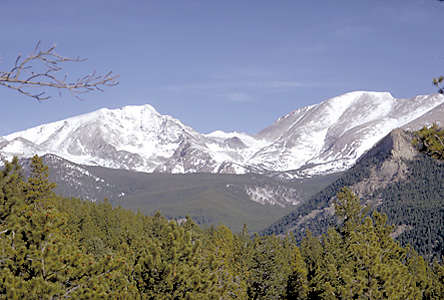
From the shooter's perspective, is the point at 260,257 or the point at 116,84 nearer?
the point at 116,84

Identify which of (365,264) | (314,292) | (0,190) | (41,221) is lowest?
(314,292)

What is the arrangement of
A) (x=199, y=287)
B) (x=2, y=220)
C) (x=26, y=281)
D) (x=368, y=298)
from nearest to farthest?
1. (x=26, y=281)
2. (x=2, y=220)
3. (x=199, y=287)
4. (x=368, y=298)

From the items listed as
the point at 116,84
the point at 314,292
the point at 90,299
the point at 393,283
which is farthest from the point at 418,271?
the point at 116,84

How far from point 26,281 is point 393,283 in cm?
3455

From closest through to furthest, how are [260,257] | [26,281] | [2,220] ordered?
[26,281]
[2,220]
[260,257]

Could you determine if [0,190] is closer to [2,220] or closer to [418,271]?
[2,220]

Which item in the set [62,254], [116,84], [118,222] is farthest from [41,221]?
[118,222]

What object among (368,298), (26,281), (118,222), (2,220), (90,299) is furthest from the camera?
(118,222)

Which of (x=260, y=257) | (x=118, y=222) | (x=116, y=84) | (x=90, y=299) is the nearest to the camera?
(x=116, y=84)

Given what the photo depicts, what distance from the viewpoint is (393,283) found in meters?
49.9

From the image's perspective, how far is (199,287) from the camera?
125 feet

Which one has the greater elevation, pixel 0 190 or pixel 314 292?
pixel 0 190

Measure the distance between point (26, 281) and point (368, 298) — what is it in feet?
102

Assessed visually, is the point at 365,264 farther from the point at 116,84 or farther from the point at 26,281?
the point at 116,84
